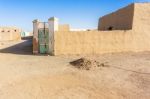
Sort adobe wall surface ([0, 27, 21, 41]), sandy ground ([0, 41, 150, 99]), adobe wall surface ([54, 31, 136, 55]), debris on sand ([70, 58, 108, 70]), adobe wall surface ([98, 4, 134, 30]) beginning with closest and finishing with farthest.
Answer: sandy ground ([0, 41, 150, 99]), debris on sand ([70, 58, 108, 70]), adobe wall surface ([54, 31, 136, 55]), adobe wall surface ([98, 4, 134, 30]), adobe wall surface ([0, 27, 21, 41])

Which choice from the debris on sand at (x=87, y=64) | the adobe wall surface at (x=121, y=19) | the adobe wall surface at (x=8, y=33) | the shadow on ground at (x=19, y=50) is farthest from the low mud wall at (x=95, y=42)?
the adobe wall surface at (x=8, y=33)

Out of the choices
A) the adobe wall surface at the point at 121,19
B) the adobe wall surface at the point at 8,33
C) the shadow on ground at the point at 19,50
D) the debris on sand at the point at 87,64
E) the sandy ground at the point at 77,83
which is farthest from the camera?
the adobe wall surface at the point at 8,33

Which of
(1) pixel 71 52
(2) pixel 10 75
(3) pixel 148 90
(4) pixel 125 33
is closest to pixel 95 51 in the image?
(1) pixel 71 52

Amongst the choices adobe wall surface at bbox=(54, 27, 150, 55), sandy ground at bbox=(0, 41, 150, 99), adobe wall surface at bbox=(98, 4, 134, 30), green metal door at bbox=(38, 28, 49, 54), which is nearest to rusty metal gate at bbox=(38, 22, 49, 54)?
green metal door at bbox=(38, 28, 49, 54)

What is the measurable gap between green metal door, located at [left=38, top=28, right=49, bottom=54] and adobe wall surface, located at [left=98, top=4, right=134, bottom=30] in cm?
723

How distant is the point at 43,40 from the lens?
52.4 ft

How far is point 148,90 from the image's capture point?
21.6 feet

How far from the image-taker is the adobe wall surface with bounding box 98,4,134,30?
54.5 feet

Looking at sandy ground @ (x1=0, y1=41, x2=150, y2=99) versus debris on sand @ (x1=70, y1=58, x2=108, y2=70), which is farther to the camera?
debris on sand @ (x1=70, y1=58, x2=108, y2=70)

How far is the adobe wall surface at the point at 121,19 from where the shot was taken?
54.5 feet

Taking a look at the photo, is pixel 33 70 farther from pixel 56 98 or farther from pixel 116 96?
pixel 116 96

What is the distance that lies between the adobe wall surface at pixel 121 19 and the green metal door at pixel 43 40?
7.23 m

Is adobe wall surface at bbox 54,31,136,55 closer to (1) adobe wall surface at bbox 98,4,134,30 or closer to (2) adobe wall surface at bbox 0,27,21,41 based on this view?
(1) adobe wall surface at bbox 98,4,134,30

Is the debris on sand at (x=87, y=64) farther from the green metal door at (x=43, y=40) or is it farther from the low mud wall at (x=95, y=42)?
the green metal door at (x=43, y=40)
